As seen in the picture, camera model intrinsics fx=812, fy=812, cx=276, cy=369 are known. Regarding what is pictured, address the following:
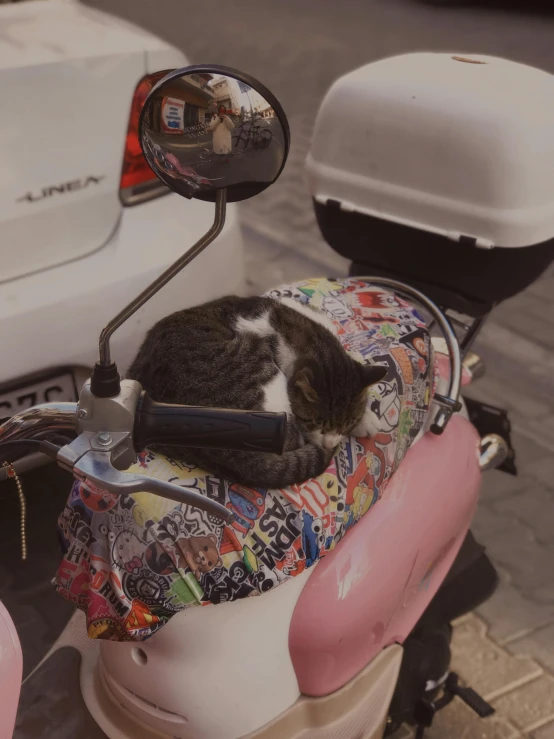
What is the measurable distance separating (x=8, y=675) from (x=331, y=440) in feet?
2.69

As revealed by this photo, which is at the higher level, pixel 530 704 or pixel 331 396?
pixel 331 396

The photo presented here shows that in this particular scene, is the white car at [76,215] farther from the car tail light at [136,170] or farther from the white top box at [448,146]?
the white top box at [448,146]

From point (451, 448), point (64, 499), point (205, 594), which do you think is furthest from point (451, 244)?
point (64, 499)

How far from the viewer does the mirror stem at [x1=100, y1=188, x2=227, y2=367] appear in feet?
3.31

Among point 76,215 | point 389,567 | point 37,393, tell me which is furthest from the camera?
point 76,215

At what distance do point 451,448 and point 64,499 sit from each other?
5.16 ft

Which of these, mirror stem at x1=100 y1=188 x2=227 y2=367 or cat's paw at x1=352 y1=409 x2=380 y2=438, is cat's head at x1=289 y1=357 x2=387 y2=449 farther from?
mirror stem at x1=100 y1=188 x2=227 y2=367

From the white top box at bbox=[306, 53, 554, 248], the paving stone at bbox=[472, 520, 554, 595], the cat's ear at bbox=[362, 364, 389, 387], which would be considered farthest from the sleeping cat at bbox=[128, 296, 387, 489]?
the paving stone at bbox=[472, 520, 554, 595]

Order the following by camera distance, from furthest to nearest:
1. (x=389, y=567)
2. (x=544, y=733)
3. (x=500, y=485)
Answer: (x=500, y=485)
(x=544, y=733)
(x=389, y=567)

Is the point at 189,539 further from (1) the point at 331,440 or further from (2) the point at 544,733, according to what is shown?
(2) the point at 544,733

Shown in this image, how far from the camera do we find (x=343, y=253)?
2.17 meters

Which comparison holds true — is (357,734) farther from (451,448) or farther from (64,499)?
(64,499)

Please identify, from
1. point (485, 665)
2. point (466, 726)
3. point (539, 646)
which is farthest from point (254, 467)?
point (539, 646)

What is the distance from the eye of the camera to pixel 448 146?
1.81m
